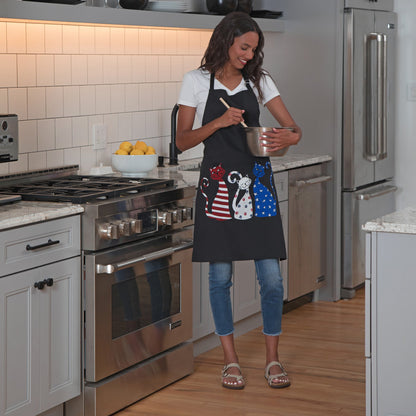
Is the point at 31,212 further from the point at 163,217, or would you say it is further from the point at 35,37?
the point at 35,37

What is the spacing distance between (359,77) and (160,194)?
2080mm

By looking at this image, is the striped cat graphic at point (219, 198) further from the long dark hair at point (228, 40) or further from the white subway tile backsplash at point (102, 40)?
the white subway tile backsplash at point (102, 40)

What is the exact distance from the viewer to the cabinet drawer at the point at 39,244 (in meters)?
2.88

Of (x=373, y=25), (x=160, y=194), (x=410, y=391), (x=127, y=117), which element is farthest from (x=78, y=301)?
(x=373, y=25)

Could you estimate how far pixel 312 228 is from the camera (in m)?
5.11

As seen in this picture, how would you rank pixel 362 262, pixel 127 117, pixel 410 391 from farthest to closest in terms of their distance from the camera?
pixel 362 262 < pixel 127 117 < pixel 410 391

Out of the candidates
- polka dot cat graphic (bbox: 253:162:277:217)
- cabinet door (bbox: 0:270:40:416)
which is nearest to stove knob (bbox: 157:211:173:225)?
polka dot cat graphic (bbox: 253:162:277:217)

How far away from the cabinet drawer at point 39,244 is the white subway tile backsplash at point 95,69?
48.4 inches

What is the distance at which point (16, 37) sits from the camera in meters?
3.70

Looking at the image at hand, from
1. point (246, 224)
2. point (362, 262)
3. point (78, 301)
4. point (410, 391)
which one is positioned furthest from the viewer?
point (362, 262)

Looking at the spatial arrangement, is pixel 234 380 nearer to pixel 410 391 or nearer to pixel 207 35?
pixel 410 391

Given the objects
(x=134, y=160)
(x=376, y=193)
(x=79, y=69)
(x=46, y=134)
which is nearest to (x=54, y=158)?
(x=46, y=134)

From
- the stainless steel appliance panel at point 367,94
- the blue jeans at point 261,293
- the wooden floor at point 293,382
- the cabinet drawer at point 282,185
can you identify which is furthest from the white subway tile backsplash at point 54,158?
the stainless steel appliance panel at point 367,94

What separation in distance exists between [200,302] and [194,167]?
924 mm
